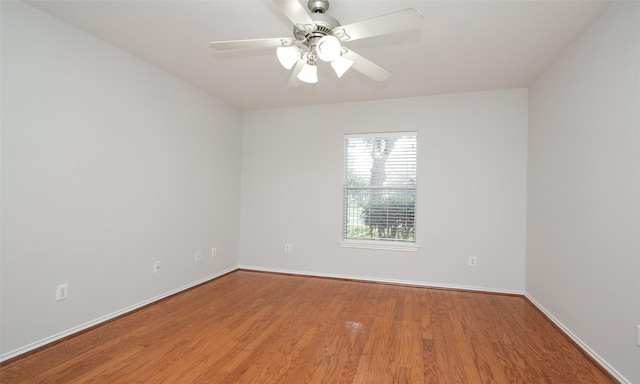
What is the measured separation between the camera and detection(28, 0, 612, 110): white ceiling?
209 cm

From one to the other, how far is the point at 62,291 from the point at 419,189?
3760mm

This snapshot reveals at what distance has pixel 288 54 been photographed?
186 cm

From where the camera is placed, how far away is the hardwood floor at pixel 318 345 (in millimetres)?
1945

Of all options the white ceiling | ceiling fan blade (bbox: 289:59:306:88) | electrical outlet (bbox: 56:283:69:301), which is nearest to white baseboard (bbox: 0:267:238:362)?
electrical outlet (bbox: 56:283:69:301)

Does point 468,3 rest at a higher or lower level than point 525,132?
higher

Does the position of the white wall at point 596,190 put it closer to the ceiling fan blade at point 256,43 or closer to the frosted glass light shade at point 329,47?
the frosted glass light shade at point 329,47

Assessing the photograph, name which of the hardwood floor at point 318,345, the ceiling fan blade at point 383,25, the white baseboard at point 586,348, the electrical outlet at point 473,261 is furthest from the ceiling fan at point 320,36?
the electrical outlet at point 473,261

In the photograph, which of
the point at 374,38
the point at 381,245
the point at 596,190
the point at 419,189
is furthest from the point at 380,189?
the point at 596,190

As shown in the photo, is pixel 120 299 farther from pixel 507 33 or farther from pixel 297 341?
pixel 507 33

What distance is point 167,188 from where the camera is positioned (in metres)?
3.36

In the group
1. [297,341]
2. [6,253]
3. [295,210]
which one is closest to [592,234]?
[297,341]

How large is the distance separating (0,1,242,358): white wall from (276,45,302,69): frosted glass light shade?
1.83 meters

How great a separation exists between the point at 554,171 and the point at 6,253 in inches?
176

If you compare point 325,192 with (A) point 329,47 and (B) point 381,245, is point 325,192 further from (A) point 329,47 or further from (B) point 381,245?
(A) point 329,47
